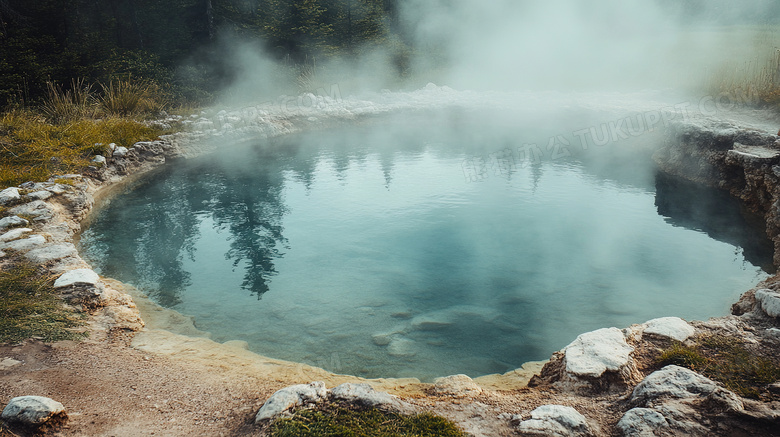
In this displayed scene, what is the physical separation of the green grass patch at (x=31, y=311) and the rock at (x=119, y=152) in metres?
5.91

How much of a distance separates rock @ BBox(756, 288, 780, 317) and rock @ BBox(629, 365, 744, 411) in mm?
1256

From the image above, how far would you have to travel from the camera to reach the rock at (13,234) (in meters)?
4.78

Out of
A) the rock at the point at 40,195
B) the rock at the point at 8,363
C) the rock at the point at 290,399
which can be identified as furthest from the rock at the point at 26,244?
the rock at the point at 290,399

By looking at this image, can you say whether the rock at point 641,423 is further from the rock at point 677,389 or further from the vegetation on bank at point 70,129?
the vegetation on bank at point 70,129

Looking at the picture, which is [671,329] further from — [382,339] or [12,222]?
[12,222]

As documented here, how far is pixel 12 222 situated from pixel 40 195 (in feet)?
4.41

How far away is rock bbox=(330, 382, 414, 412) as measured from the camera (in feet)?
8.37

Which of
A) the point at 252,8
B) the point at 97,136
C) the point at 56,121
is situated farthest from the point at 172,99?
the point at 252,8

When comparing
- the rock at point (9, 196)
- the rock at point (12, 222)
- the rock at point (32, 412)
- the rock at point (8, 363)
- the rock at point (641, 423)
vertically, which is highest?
the rock at point (9, 196)

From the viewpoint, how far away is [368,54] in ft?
69.9

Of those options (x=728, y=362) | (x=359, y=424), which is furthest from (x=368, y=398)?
(x=728, y=362)

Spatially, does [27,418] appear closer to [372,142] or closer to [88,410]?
[88,410]

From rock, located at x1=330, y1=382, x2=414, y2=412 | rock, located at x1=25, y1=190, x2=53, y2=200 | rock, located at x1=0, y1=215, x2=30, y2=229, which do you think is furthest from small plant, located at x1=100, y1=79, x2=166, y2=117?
rock, located at x1=330, y1=382, x2=414, y2=412

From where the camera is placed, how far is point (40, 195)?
637 centimetres
